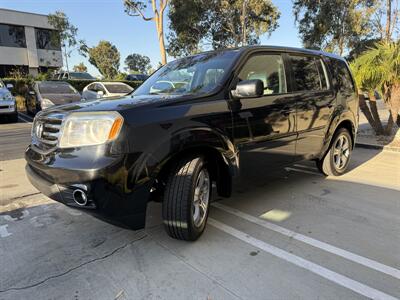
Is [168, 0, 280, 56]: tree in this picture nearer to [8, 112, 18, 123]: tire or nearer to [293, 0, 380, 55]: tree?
[293, 0, 380, 55]: tree

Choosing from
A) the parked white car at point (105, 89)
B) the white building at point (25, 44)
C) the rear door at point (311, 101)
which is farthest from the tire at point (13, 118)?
the white building at point (25, 44)

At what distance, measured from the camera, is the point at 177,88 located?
340cm

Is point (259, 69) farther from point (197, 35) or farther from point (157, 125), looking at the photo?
point (197, 35)

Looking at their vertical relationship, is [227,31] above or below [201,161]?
above

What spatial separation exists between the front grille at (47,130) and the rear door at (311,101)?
107 inches

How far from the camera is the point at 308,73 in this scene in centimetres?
425

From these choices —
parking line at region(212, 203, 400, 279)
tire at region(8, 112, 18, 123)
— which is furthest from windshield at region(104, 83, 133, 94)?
parking line at region(212, 203, 400, 279)

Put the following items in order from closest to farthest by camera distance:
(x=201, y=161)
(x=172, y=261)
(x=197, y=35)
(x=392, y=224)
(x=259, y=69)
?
(x=172, y=261) → (x=201, y=161) → (x=392, y=224) → (x=259, y=69) → (x=197, y=35)

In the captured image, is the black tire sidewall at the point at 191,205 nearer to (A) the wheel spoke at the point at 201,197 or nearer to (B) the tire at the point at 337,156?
(A) the wheel spoke at the point at 201,197

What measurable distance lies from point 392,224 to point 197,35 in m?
25.4

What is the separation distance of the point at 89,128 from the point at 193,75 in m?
1.48

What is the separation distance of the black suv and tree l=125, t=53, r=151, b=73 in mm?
81694

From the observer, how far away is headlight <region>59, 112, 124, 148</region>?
2363 millimetres

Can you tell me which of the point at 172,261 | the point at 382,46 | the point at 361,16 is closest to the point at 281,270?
the point at 172,261
